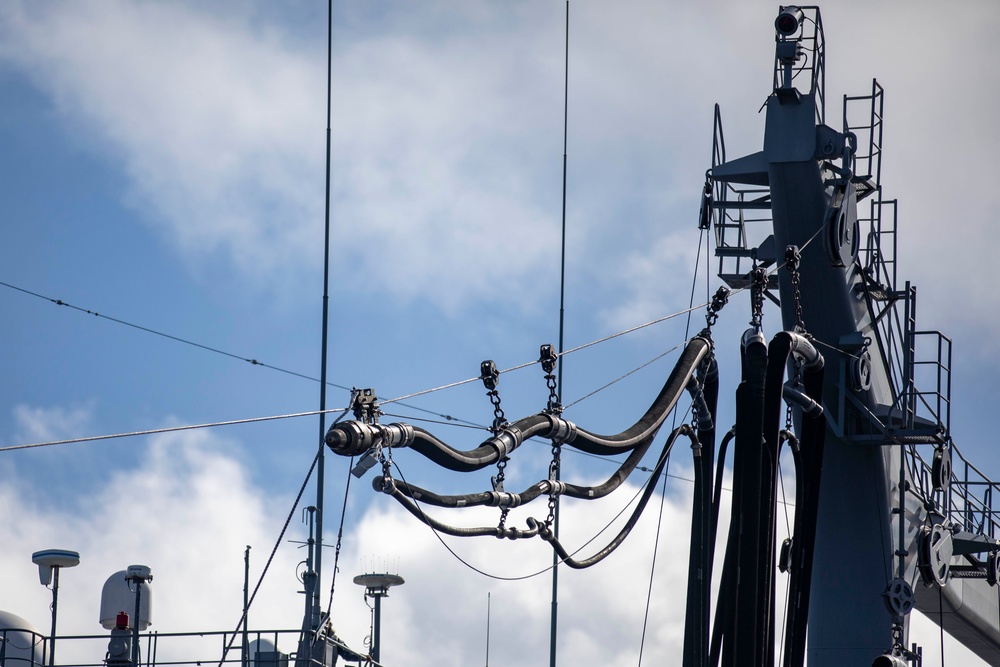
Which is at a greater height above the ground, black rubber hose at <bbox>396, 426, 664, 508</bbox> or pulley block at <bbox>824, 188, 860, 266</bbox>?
pulley block at <bbox>824, 188, 860, 266</bbox>

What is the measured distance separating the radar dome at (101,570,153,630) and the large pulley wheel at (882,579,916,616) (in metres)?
12.1

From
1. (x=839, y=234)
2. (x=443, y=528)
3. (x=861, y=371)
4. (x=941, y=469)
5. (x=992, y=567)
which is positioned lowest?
(x=443, y=528)

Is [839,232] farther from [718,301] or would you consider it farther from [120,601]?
[120,601]

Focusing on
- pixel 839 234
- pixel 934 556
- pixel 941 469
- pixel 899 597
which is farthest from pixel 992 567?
pixel 839 234

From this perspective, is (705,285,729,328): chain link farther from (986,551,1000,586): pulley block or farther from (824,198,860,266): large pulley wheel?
(986,551,1000,586): pulley block

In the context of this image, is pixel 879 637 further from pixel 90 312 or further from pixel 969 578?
pixel 90 312

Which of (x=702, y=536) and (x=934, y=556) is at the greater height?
(x=934, y=556)

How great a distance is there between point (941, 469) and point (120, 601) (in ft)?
46.1

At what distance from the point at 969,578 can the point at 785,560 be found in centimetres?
583

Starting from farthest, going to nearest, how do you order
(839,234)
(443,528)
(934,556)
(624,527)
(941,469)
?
(941,469) → (934,556) → (839,234) → (624,527) → (443,528)

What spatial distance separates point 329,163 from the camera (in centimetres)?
3105

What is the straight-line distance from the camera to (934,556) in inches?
991

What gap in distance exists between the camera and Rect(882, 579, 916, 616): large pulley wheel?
78.6 feet

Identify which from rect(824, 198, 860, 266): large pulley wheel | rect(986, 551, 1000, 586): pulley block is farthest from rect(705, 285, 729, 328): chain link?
rect(986, 551, 1000, 586): pulley block
